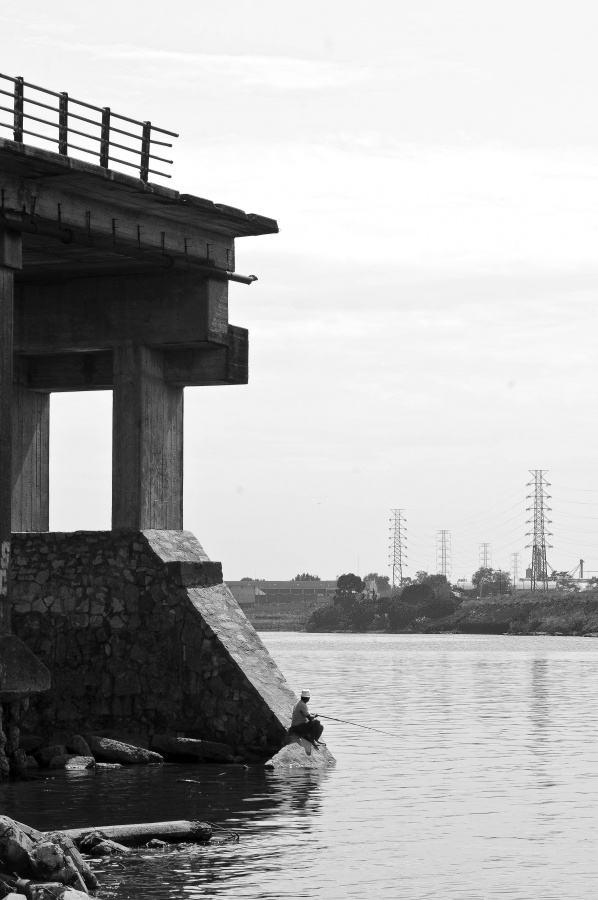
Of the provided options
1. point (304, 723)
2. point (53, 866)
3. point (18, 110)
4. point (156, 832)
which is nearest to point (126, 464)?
point (304, 723)

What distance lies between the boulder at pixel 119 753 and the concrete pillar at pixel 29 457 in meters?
4.96

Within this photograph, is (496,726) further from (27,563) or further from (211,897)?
(211,897)

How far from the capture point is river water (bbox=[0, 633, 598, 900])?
17484 millimetres

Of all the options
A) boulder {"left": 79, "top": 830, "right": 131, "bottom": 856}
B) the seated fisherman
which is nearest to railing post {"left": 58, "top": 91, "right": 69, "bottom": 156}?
the seated fisherman

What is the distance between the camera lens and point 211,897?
16.5 metres

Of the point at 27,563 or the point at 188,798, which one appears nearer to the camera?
the point at 188,798

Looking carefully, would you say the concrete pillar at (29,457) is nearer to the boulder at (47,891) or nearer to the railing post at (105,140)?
the railing post at (105,140)

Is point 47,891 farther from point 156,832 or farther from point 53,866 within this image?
point 156,832

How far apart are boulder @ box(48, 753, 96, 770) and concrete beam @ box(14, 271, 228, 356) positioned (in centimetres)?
707

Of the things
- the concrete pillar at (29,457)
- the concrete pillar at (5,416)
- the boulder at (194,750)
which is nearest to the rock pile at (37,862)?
the concrete pillar at (5,416)

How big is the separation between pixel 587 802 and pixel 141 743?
7.52 m

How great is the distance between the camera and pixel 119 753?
2706cm

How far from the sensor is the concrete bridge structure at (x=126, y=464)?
84.3ft

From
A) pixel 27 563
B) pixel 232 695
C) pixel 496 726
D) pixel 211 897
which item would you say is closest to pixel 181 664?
pixel 232 695
